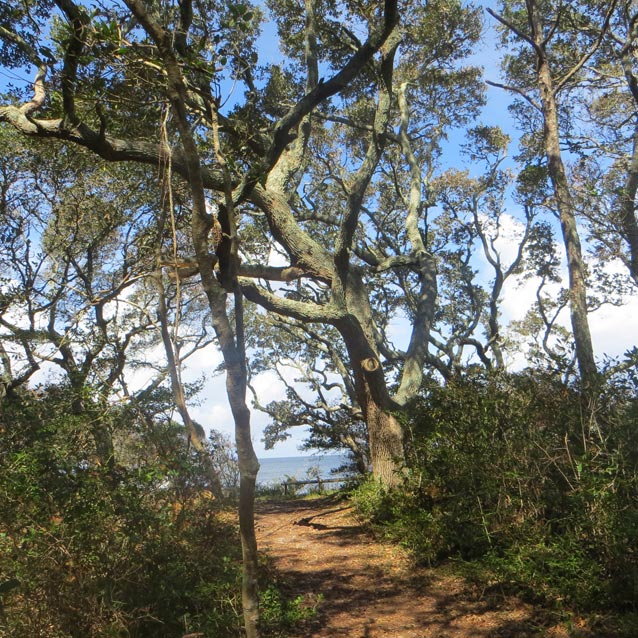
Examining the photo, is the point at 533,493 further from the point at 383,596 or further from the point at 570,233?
the point at 570,233

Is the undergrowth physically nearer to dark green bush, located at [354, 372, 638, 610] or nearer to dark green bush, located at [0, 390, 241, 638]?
dark green bush, located at [354, 372, 638, 610]

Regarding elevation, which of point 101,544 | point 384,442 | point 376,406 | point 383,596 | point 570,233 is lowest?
point 383,596

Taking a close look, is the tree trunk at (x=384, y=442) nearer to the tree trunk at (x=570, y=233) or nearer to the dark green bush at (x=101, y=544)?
the tree trunk at (x=570, y=233)

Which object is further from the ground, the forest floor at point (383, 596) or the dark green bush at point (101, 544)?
the dark green bush at point (101, 544)

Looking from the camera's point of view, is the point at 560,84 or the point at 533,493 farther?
the point at 560,84

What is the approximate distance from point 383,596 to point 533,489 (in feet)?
6.04

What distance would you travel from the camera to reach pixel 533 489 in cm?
543

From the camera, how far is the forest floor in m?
4.68

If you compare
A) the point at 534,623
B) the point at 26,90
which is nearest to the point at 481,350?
the point at 534,623

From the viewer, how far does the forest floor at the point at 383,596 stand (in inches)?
184

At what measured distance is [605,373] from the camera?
18.4ft

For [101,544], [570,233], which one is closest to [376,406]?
[570,233]

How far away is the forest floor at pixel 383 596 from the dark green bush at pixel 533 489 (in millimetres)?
260

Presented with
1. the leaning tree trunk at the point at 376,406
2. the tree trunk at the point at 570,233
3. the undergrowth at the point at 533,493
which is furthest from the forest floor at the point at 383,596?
the tree trunk at the point at 570,233
